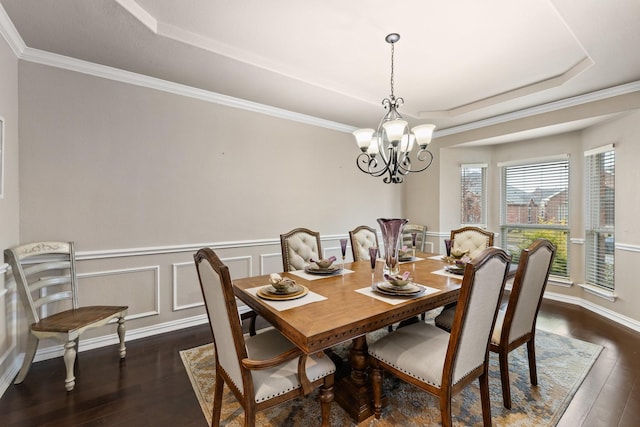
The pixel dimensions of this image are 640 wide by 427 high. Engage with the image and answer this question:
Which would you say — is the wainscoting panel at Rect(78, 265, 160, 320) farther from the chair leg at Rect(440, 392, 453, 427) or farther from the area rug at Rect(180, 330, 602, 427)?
the chair leg at Rect(440, 392, 453, 427)

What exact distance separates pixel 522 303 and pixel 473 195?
3311 millimetres

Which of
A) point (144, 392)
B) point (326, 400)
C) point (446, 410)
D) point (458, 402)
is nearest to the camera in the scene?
point (446, 410)

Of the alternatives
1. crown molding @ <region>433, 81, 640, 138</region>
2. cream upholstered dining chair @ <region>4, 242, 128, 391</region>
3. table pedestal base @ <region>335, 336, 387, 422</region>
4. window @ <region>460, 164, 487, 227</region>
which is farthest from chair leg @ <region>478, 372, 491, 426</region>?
window @ <region>460, 164, 487, 227</region>

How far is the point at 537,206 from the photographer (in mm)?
4230

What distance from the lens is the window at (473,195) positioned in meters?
4.71

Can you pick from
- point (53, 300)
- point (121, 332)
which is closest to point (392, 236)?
point (121, 332)

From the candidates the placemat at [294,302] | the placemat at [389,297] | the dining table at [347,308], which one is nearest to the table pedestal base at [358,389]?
the dining table at [347,308]

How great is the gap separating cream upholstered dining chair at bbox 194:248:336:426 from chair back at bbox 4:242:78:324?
1.59 meters

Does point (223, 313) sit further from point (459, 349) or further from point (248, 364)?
point (459, 349)

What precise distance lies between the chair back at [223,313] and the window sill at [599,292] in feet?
13.5

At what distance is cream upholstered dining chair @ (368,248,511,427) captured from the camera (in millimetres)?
1330

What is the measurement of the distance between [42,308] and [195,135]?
199 cm

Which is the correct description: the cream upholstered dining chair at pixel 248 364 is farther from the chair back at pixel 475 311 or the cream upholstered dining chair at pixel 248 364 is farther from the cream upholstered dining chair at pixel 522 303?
the cream upholstered dining chair at pixel 522 303

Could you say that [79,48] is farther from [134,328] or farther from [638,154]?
[638,154]
